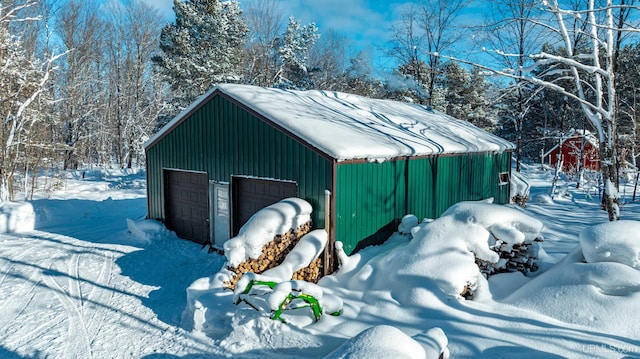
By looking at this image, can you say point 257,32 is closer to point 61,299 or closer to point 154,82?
point 154,82

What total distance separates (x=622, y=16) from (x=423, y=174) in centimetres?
776

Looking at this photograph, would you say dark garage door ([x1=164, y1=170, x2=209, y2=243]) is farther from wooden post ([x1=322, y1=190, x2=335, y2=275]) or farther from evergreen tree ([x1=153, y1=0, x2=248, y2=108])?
evergreen tree ([x1=153, y1=0, x2=248, y2=108])

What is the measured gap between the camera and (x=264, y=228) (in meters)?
6.48

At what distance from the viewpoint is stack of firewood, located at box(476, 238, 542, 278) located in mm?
6161

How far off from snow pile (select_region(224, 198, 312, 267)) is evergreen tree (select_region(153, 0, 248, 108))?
14.8m

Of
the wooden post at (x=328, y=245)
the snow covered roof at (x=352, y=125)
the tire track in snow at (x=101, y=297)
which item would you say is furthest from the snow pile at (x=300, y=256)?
the tire track in snow at (x=101, y=297)

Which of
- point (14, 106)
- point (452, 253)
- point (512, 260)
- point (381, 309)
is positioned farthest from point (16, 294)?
point (14, 106)

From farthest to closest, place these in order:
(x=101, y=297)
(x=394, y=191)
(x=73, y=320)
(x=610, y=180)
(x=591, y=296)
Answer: (x=610, y=180) → (x=394, y=191) → (x=101, y=297) → (x=73, y=320) → (x=591, y=296)

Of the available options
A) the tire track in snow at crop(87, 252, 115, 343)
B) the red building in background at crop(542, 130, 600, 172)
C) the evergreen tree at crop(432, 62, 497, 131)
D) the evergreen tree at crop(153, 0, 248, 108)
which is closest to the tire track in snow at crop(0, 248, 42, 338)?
the tire track in snow at crop(87, 252, 115, 343)

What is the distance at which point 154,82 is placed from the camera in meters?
30.0

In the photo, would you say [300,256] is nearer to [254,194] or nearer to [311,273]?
[311,273]

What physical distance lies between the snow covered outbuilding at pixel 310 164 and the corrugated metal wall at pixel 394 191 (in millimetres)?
21

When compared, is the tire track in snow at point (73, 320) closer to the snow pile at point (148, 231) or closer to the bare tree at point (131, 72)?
the snow pile at point (148, 231)

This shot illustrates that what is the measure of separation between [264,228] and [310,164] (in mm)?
1547
